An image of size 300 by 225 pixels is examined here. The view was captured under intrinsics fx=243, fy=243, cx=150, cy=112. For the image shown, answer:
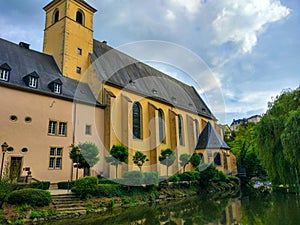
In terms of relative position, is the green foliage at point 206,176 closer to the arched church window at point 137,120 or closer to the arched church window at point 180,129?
the arched church window at point 137,120

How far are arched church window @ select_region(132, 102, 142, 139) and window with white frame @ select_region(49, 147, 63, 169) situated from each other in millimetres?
8630

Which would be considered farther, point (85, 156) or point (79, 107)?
point (79, 107)

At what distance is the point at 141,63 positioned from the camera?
115 ft

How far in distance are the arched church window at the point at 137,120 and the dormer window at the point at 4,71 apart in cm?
1265

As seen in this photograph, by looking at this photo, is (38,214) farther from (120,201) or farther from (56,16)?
(56,16)

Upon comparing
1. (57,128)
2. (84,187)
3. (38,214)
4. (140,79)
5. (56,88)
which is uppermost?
(140,79)

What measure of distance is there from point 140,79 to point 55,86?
12884mm

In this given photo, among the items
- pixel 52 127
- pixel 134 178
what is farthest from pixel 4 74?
pixel 134 178

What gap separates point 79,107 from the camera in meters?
20.7

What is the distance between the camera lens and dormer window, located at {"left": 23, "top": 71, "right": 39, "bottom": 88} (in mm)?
17734

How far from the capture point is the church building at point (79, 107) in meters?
16.9

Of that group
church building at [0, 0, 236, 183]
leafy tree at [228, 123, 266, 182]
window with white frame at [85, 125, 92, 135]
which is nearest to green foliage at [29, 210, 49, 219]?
church building at [0, 0, 236, 183]

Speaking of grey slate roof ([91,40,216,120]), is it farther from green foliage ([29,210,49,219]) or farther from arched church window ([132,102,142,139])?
green foliage ([29,210,49,219])

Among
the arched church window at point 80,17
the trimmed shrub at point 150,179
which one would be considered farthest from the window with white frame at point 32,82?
the arched church window at point 80,17
